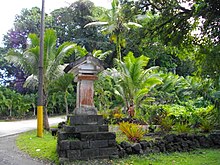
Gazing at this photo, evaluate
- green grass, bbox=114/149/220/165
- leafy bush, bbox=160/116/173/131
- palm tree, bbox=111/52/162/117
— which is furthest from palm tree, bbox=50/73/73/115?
green grass, bbox=114/149/220/165

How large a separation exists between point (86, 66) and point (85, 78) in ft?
1.03

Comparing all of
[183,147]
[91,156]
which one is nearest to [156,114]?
[183,147]

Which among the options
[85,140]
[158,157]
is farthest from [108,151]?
[158,157]

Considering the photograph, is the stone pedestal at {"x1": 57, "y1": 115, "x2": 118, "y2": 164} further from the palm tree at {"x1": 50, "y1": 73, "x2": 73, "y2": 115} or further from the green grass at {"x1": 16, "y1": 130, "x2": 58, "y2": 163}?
the palm tree at {"x1": 50, "y1": 73, "x2": 73, "y2": 115}

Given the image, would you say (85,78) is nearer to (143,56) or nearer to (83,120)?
(83,120)

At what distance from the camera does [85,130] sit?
643cm

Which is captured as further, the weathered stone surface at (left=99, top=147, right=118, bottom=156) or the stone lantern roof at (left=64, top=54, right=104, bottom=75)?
the stone lantern roof at (left=64, top=54, right=104, bottom=75)

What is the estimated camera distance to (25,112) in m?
20.8

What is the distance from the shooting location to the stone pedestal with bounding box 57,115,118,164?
6.09 m

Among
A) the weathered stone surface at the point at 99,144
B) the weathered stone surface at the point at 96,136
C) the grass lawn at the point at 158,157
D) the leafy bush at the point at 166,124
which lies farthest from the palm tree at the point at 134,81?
the weathered stone surface at the point at 99,144

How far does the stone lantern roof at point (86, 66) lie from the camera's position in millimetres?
6695

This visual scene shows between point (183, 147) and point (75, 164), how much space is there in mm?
3295

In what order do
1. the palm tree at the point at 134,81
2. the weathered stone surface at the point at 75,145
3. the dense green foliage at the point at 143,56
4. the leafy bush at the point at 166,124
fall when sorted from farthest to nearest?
the palm tree at the point at 134,81, the leafy bush at the point at 166,124, the weathered stone surface at the point at 75,145, the dense green foliage at the point at 143,56

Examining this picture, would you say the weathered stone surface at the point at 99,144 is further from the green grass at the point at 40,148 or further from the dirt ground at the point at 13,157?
the dirt ground at the point at 13,157
